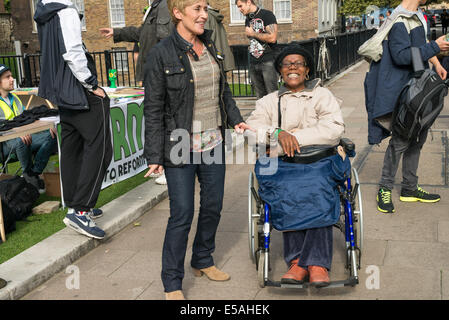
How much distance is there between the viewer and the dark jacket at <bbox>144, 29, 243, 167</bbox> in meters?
3.53

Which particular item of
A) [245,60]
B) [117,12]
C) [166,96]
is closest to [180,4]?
[166,96]

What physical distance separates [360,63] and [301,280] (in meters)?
20.0

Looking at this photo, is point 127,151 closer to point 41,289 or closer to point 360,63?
point 41,289

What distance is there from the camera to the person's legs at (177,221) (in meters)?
3.64

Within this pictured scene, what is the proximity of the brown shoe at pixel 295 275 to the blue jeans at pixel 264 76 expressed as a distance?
4545 millimetres

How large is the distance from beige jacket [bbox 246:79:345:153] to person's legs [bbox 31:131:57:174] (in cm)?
299

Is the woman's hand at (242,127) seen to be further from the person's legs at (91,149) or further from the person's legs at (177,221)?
the person's legs at (91,149)

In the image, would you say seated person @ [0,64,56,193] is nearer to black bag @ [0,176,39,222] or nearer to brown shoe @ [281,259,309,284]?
black bag @ [0,176,39,222]

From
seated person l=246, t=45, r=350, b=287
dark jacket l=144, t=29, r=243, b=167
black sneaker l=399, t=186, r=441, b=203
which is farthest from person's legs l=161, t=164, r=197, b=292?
black sneaker l=399, t=186, r=441, b=203

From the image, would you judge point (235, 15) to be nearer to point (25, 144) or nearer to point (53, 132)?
point (25, 144)

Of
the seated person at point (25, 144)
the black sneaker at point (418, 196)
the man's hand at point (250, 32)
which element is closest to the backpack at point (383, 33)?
the black sneaker at point (418, 196)

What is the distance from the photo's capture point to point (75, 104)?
473cm

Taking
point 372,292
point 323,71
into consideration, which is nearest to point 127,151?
point 372,292
